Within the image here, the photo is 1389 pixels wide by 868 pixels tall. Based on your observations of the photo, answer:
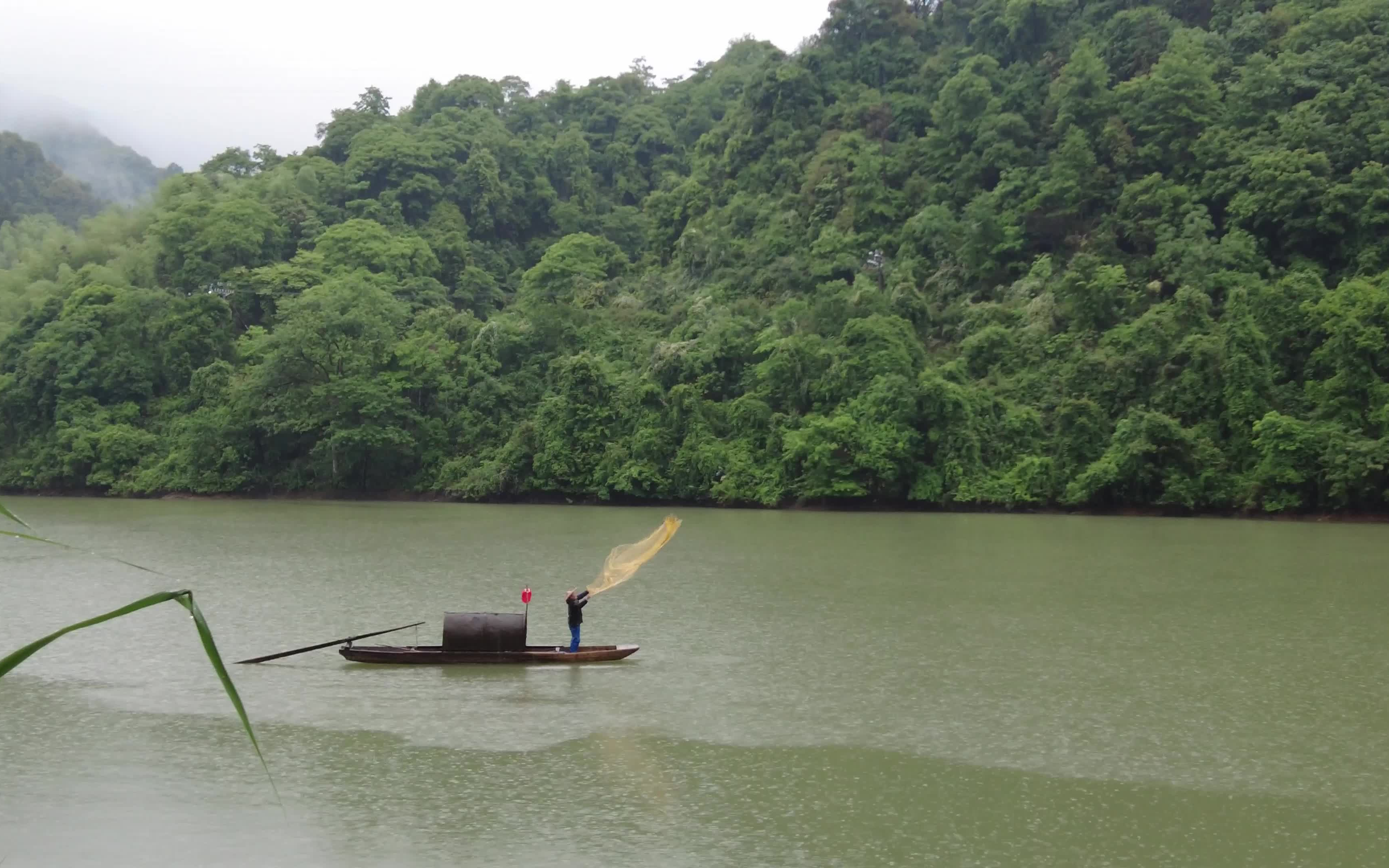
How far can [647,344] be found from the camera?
4162 cm

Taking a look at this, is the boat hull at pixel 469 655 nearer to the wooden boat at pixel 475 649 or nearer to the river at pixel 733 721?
the wooden boat at pixel 475 649

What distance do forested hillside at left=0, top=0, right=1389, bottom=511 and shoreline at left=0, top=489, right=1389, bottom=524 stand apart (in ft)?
1.01

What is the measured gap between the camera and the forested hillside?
32875 mm

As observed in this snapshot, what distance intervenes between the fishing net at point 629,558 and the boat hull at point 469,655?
650 mm

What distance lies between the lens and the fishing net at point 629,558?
13531mm

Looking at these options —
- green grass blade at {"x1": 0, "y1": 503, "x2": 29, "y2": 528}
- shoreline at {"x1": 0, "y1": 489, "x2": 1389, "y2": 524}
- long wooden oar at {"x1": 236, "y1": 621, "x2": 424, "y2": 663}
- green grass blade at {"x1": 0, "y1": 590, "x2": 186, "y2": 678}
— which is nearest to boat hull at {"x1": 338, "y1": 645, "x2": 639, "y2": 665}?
long wooden oar at {"x1": 236, "y1": 621, "x2": 424, "y2": 663}

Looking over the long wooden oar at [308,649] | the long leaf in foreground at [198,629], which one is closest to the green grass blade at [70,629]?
the long leaf in foreground at [198,629]

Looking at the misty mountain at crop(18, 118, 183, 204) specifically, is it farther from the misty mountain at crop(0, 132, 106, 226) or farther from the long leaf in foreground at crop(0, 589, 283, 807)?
the long leaf in foreground at crop(0, 589, 283, 807)

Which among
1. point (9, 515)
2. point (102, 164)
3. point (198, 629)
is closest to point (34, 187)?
point (102, 164)

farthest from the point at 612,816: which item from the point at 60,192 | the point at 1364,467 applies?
the point at 60,192

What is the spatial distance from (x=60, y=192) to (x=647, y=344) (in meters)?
52.5

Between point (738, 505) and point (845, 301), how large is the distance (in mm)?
7605

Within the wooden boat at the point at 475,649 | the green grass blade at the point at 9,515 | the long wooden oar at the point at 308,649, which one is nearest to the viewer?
the green grass blade at the point at 9,515

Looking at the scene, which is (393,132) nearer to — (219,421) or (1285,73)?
(219,421)
